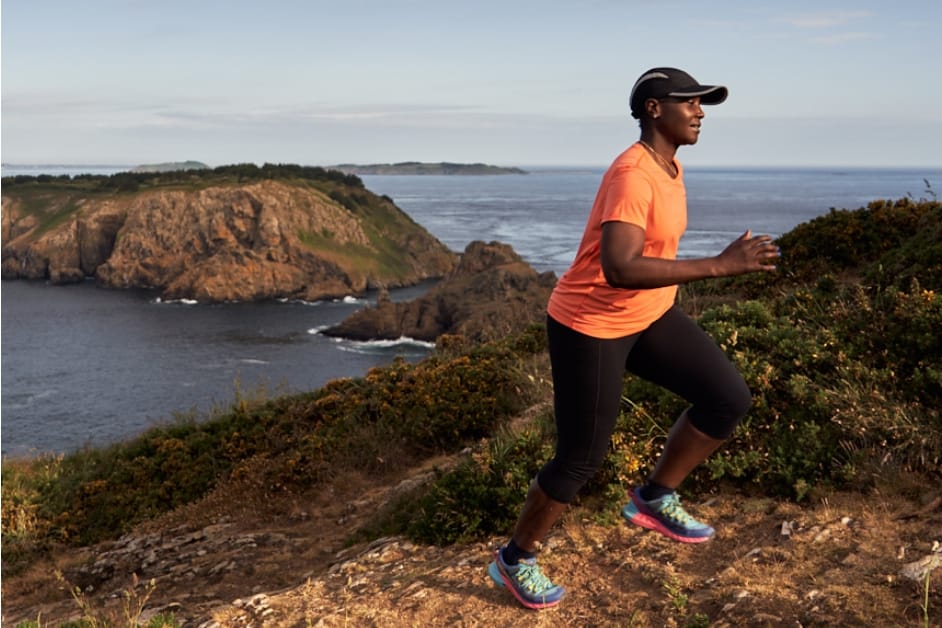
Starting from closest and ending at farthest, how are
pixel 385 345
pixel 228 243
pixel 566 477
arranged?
pixel 566 477
pixel 385 345
pixel 228 243

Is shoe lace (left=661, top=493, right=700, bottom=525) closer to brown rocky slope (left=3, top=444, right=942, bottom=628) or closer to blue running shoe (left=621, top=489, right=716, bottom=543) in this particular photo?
blue running shoe (left=621, top=489, right=716, bottom=543)

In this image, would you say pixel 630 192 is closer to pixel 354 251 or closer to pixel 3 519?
pixel 3 519

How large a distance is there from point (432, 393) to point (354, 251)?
102228 millimetres

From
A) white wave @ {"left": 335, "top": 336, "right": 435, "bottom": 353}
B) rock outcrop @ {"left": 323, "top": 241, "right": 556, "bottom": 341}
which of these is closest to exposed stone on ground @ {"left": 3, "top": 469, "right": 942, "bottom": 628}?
white wave @ {"left": 335, "top": 336, "right": 435, "bottom": 353}

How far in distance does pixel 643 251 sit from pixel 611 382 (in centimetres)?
60

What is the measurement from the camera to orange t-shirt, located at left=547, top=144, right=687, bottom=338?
126 inches

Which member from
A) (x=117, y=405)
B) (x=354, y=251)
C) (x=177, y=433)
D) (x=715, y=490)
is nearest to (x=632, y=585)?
Result: (x=715, y=490)

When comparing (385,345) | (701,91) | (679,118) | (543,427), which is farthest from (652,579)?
(385,345)

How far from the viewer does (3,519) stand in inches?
390

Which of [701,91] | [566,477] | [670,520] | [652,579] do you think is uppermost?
[701,91]

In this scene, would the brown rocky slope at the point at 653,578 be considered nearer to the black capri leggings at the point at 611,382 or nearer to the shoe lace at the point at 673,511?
the shoe lace at the point at 673,511

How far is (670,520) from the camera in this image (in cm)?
427

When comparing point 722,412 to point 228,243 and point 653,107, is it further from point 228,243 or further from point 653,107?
point 228,243

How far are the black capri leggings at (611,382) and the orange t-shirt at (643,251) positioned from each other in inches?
3.0
